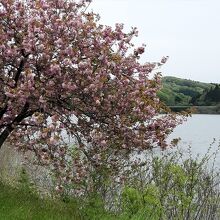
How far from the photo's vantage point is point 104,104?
9633 millimetres

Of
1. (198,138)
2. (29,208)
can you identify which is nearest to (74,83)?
(29,208)

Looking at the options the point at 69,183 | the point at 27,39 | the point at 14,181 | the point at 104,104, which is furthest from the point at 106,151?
the point at 14,181

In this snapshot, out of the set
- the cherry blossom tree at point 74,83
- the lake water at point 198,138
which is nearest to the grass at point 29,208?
the cherry blossom tree at point 74,83

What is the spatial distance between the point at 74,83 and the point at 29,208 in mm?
2946

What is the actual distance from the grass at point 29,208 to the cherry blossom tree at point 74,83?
0.87 metres

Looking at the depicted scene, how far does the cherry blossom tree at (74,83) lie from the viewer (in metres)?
9.07

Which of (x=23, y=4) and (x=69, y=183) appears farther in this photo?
(x=69, y=183)

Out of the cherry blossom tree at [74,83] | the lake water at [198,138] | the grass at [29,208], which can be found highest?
the cherry blossom tree at [74,83]

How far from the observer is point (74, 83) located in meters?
9.17

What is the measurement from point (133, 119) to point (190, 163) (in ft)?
8.90

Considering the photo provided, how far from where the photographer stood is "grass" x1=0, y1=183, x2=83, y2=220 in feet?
30.0

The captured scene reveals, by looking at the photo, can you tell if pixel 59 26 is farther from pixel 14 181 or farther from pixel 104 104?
pixel 14 181

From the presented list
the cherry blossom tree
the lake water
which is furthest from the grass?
the lake water

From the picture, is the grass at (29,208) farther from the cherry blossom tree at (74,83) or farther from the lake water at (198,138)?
the lake water at (198,138)
